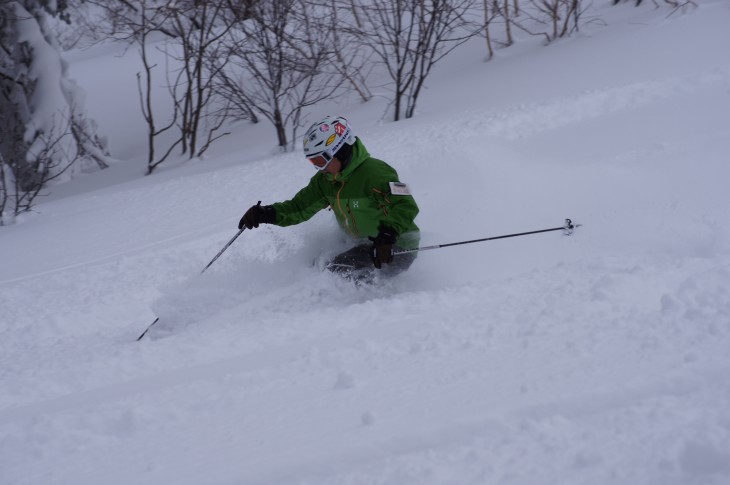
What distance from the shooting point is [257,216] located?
16.5ft

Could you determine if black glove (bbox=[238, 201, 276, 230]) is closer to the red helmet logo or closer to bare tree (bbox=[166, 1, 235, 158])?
the red helmet logo

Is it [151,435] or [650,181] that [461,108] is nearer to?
[650,181]

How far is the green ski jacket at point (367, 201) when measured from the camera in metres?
4.64

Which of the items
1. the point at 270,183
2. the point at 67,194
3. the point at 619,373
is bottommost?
the point at 67,194

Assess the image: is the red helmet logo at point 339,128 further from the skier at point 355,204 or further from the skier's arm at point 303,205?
the skier's arm at point 303,205

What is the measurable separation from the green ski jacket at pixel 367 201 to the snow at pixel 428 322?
16.1 inches

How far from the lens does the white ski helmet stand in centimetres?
451

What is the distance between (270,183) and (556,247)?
3.83 m

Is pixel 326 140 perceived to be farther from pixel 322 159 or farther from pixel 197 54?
pixel 197 54

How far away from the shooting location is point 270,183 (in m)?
7.79

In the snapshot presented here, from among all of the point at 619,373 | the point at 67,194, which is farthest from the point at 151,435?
the point at 67,194

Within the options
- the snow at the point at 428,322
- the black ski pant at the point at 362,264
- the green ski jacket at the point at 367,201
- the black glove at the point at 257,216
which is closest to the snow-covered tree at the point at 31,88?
the snow at the point at 428,322

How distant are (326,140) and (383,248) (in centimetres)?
84

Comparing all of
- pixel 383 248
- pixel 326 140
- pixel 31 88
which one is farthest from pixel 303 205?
pixel 31 88
